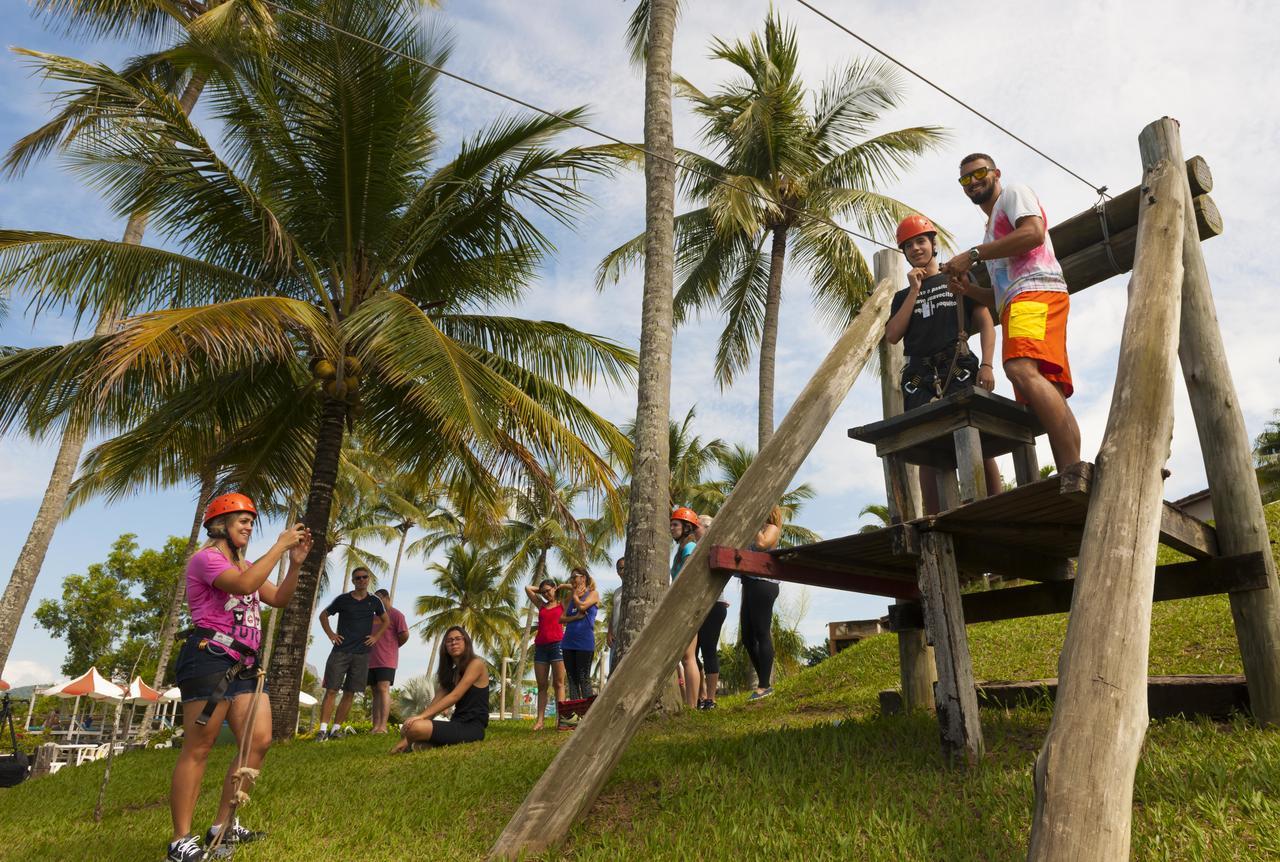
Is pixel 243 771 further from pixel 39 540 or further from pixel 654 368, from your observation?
pixel 39 540

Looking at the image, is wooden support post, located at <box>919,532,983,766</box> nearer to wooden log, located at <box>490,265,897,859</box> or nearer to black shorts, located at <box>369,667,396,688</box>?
wooden log, located at <box>490,265,897,859</box>

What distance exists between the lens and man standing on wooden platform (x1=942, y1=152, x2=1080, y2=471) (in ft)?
13.7

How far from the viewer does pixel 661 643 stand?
395 cm

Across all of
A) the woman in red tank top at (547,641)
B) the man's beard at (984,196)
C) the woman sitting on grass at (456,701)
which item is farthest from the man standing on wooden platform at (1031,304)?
the woman in red tank top at (547,641)

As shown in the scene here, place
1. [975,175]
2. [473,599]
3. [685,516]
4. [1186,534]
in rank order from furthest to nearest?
[473,599], [685,516], [975,175], [1186,534]

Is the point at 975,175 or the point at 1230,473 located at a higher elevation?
the point at 975,175

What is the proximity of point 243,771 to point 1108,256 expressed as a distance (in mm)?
5366

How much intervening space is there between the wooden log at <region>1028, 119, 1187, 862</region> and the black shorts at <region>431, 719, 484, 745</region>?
18.4 feet

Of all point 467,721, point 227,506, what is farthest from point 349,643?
point 227,506

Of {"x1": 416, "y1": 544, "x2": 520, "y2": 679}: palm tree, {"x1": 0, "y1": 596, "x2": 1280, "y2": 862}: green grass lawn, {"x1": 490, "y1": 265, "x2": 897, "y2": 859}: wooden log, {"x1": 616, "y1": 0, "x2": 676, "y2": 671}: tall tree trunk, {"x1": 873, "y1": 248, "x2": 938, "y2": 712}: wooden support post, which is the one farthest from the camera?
{"x1": 416, "y1": 544, "x2": 520, "y2": 679}: palm tree

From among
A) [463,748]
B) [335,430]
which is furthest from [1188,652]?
[335,430]

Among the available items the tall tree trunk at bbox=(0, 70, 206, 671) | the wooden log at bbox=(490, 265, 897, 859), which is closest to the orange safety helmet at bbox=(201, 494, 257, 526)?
the wooden log at bbox=(490, 265, 897, 859)

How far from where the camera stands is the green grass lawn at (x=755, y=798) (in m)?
3.27

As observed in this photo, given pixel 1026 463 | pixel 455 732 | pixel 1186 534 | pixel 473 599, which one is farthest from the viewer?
pixel 473 599
